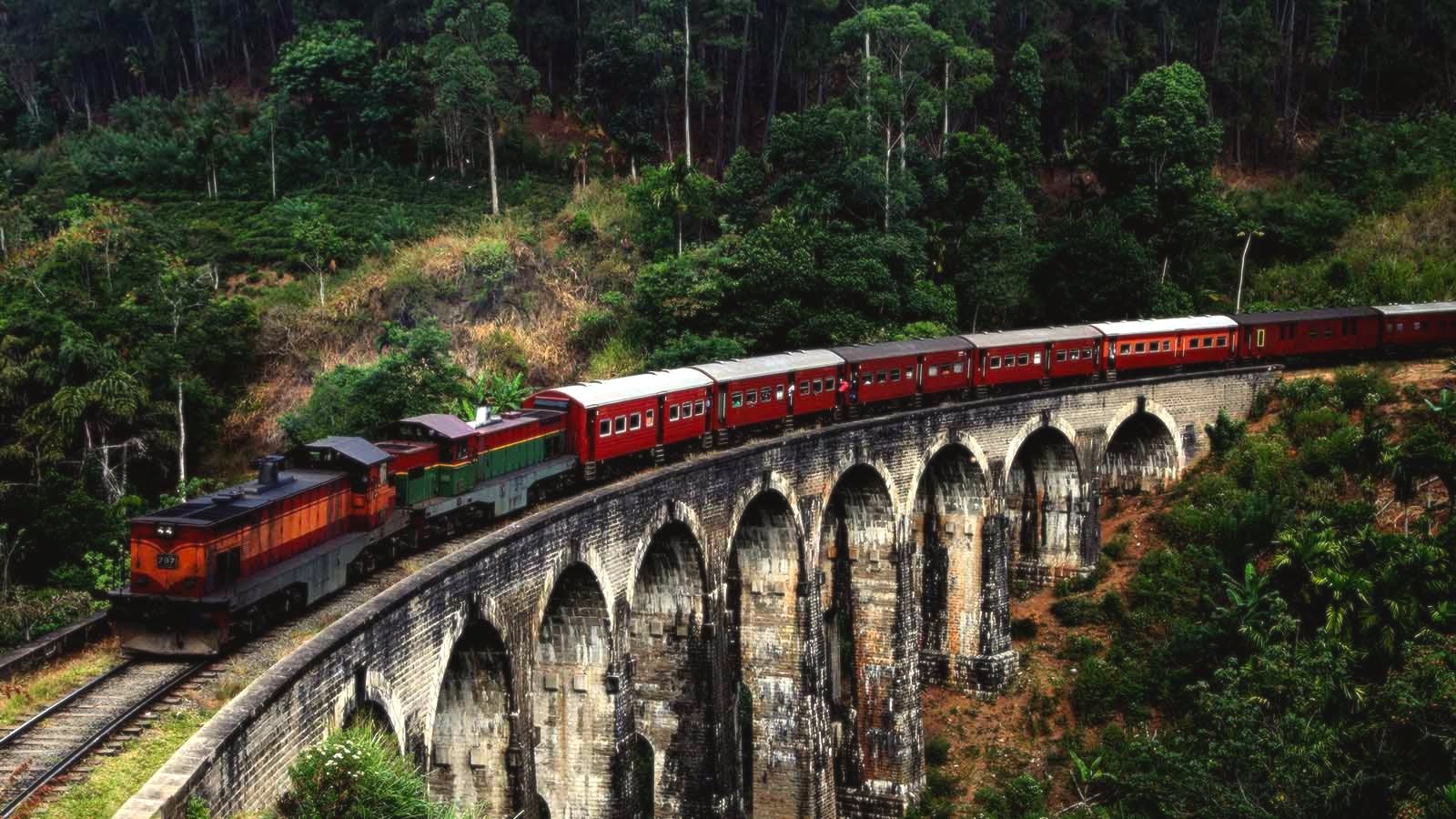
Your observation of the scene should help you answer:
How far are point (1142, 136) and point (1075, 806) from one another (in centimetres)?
3372

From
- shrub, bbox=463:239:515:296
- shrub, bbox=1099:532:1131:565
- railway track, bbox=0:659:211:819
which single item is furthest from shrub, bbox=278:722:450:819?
shrub, bbox=463:239:515:296

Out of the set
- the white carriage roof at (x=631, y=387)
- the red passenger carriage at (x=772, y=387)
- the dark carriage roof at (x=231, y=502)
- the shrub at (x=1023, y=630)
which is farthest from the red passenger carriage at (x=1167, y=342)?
the dark carriage roof at (x=231, y=502)

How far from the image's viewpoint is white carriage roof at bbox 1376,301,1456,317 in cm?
5159

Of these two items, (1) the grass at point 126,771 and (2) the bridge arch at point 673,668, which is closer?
(1) the grass at point 126,771

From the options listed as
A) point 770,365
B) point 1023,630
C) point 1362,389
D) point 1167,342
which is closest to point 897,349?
point 770,365

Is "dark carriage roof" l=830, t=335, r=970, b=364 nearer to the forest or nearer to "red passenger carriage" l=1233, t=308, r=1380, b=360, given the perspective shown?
the forest

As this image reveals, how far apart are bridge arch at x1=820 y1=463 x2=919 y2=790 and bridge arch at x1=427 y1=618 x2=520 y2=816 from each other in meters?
16.2

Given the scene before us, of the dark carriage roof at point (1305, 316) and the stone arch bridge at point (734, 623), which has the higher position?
the dark carriage roof at point (1305, 316)

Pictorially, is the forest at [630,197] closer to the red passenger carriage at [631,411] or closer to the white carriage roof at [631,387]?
the white carriage roof at [631,387]

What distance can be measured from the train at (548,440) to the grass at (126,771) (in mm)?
2241

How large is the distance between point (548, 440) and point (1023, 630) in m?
21.0

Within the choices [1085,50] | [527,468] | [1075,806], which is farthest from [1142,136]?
[527,468]

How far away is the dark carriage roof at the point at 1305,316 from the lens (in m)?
51.2

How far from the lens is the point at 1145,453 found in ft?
164
